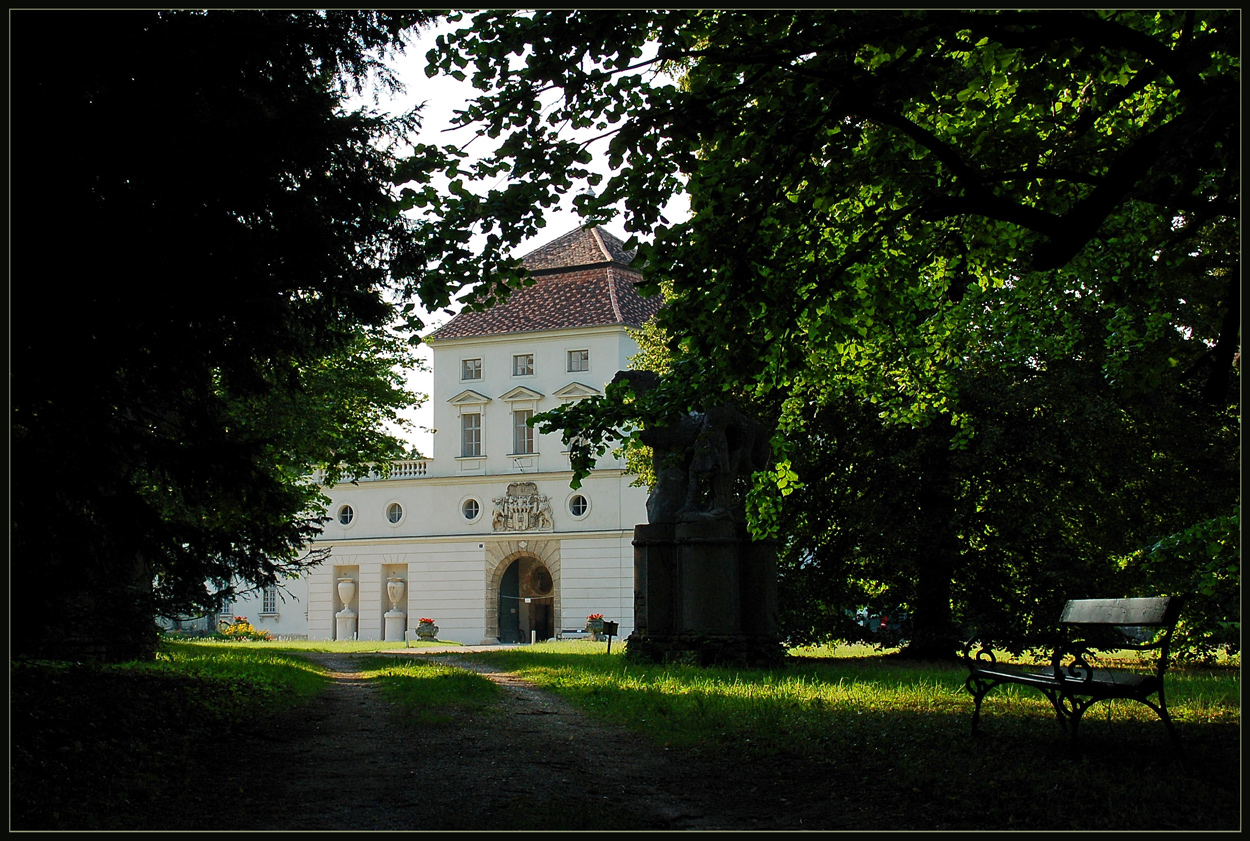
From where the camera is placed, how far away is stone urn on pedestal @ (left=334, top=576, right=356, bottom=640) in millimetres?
47125

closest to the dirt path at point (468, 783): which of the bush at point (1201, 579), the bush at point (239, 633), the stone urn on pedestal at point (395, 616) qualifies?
the bush at point (1201, 579)

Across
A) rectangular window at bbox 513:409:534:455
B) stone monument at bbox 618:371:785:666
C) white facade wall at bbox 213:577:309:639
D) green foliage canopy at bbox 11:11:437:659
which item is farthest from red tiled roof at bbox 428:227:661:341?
green foliage canopy at bbox 11:11:437:659

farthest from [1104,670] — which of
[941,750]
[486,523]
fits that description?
[486,523]

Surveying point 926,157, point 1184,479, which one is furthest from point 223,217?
point 1184,479

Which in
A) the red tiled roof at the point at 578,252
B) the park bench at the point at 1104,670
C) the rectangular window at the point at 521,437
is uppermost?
the red tiled roof at the point at 578,252

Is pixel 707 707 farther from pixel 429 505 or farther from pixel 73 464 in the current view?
pixel 429 505

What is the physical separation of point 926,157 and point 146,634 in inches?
277

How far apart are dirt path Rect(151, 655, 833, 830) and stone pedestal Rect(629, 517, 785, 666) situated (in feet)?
17.9

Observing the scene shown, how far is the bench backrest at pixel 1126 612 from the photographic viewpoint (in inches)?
249

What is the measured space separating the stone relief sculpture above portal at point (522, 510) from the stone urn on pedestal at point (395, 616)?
199 inches

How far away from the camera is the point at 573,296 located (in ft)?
159

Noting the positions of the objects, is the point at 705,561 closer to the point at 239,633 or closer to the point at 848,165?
the point at 848,165

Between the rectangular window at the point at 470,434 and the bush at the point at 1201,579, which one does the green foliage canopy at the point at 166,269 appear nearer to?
the bush at the point at 1201,579

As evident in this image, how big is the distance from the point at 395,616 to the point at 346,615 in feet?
7.34
